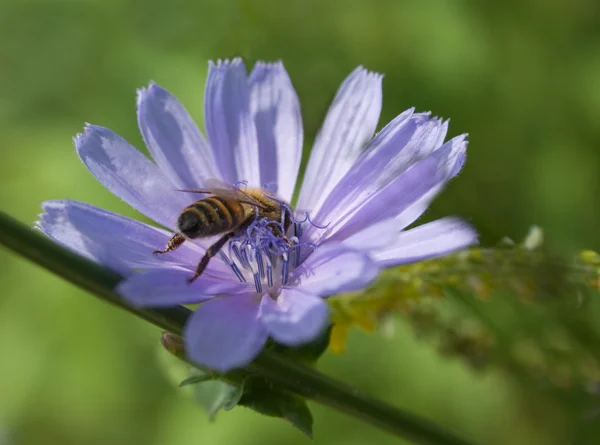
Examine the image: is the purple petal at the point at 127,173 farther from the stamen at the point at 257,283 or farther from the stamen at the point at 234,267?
the stamen at the point at 257,283

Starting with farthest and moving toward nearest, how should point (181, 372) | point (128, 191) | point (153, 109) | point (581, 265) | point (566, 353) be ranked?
point (566, 353)
point (181, 372)
point (153, 109)
point (128, 191)
point (581, 265)

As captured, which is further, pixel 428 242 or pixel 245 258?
pixel 245 258

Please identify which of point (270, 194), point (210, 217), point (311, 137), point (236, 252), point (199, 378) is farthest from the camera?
point (311, 137)

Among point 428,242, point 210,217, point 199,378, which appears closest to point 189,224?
point 210,217

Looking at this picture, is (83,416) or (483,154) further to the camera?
(83,416)

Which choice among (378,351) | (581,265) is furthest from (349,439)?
(581,265)

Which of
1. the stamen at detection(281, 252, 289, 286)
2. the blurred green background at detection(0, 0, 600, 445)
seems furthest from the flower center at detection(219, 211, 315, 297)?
the blurred green background at detection(0, 0, 600, 445)

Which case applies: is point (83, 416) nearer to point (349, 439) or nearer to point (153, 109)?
point (349, 439)

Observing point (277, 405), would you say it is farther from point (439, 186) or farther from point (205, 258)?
point (439, 186)

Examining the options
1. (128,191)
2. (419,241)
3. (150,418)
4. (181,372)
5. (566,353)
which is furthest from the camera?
(150,418)
